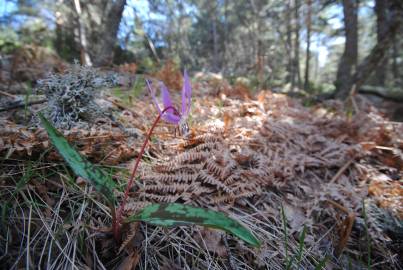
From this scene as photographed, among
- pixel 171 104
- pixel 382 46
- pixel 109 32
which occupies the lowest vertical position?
pixel 171 104

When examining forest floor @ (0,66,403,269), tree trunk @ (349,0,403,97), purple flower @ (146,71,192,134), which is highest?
tree trunk @ (349,0,403,97)

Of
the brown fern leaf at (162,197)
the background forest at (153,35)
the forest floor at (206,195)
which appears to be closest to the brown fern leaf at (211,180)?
the forest floor at (206,195)

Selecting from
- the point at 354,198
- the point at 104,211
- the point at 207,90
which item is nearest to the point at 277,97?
the point at 207,90

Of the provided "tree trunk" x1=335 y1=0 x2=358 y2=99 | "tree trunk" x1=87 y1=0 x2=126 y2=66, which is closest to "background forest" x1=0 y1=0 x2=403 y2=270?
"tree trunk" x1=87 y1=0 x2=126 y2=66

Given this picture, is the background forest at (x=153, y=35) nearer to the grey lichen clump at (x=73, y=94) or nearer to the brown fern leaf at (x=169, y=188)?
the grey lichen clump at (x=73, y=94)

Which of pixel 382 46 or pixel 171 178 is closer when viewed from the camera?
pixel 171 178

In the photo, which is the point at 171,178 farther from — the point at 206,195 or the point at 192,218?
the point at 192,218

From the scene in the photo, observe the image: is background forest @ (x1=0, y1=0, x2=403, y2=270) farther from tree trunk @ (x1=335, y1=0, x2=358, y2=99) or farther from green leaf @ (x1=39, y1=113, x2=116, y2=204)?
tree trunk @ (x1=335, y1=0, x2=358, y2=99)

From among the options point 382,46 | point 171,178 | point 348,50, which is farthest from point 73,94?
point 348,50
